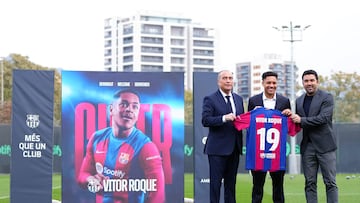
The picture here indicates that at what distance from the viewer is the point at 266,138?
912 cm

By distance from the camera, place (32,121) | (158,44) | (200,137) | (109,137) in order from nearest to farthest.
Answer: (109,137)
(32,121)
(200,137)
(158,44)

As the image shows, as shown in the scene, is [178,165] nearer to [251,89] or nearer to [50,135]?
[50,135]

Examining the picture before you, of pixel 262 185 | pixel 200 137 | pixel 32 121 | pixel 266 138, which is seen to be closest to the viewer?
pixel 266 138

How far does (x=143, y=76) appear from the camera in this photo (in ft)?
37.6

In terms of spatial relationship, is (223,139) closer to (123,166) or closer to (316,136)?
(316,136)

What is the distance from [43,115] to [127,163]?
67.2 inches

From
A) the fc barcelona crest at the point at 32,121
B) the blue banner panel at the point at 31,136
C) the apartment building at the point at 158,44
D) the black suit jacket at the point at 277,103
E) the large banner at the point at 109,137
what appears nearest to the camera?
the black suit jacket at the point at 277,103

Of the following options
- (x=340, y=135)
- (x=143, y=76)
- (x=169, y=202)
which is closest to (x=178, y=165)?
(x=169, y=202)

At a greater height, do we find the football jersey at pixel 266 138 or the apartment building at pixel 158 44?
the apartment building at pixel 158 44

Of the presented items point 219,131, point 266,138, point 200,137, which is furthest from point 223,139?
point 200,137

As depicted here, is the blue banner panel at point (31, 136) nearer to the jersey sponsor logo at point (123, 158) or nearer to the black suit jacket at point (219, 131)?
the jersey sponsor logo at point (123, 158)

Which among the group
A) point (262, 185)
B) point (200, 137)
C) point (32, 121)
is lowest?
point (262, 185)

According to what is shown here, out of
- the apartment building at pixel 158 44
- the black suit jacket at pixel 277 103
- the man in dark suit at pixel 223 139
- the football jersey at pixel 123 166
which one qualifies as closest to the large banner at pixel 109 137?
the football jersey at pixel 123 166

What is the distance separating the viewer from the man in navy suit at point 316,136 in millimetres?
9203
